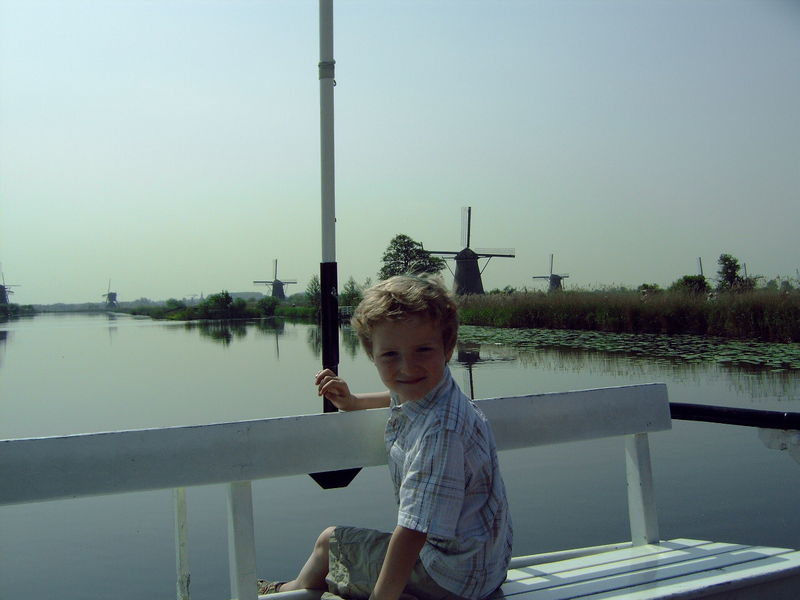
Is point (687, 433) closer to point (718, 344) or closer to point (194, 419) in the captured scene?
point (194, 419)

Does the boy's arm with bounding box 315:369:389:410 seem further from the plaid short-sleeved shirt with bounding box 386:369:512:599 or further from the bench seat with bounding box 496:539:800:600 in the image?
the bench seat with bounding box 496:539:800:600

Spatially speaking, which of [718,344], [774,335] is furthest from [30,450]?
[774,335]

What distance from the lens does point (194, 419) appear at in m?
8.39

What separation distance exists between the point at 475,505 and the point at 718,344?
12.8 m

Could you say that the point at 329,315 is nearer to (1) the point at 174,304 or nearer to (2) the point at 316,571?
(2) the point at 316,571

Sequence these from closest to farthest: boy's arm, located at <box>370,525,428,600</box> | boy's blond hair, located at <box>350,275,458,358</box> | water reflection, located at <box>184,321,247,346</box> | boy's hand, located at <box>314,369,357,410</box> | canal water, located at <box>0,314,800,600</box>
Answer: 1. boy's arm, located at <box>370,525,428,600</box>
2. boy's blond hair, located at <box>350,275,458,358</box>
3. boy's hand, located at <box>314,369,357,410</box>
4. canal water, located at <box>0,314,800,600</box>
5. water reflection, located at <box>184,321,247,346</box>

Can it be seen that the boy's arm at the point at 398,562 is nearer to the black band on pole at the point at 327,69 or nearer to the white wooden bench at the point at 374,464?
the white wooden bench at the point at 374,464

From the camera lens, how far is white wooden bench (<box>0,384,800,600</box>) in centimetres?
171

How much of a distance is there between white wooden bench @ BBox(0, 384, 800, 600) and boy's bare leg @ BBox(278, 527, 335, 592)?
0.03 m

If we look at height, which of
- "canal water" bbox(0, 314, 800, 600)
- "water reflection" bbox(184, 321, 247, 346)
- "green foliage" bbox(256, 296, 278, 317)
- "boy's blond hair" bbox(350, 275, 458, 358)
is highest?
"green foliage" bbox(256, 296, 278, 317)

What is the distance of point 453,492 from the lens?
5.39 ft

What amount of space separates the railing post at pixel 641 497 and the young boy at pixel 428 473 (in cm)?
77

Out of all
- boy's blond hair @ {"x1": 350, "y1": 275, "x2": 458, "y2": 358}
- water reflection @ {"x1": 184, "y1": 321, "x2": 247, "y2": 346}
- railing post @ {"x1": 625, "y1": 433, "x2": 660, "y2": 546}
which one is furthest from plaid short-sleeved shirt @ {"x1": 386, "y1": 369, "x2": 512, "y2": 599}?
water reflection @ {"x1": 184, "y1": 321, "x2": 247, "y2": 346}

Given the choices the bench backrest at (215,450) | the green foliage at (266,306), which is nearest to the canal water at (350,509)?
the bench backrest at (215,450)
